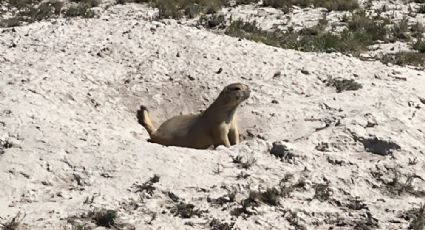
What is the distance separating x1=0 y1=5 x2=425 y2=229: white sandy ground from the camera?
708 centimetres

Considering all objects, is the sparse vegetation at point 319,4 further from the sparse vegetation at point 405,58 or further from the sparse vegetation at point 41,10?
the sparse vegetation at point 41,10

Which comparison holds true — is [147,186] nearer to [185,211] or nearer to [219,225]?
[185,211]

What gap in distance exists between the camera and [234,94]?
30.7 ft

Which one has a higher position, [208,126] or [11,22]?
[208,126]

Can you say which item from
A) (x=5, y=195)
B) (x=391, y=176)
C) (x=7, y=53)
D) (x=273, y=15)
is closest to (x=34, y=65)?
(x=7, y=53)

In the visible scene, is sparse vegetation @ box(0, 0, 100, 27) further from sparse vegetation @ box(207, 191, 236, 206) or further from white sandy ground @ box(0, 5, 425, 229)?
sparse vegetation @ box(207, 191, 236, 206)

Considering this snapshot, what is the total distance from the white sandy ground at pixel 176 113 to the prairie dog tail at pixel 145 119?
0.12 metres

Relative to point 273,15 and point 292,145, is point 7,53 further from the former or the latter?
point 273,15

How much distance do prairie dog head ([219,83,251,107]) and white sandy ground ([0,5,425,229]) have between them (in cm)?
48

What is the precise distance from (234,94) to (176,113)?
1.28 meters

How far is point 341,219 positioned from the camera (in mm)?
7129

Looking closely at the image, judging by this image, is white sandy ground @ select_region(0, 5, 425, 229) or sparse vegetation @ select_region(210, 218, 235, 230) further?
white sandy ground @ select_region(0, 5, 425, 229)

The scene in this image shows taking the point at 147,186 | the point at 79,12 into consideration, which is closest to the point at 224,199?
the point at 147,186

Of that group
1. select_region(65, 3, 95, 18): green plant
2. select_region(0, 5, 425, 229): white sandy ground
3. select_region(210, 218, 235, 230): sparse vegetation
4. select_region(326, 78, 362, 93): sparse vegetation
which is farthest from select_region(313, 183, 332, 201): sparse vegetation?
select_region(65, 3, 95, 18): green plant
